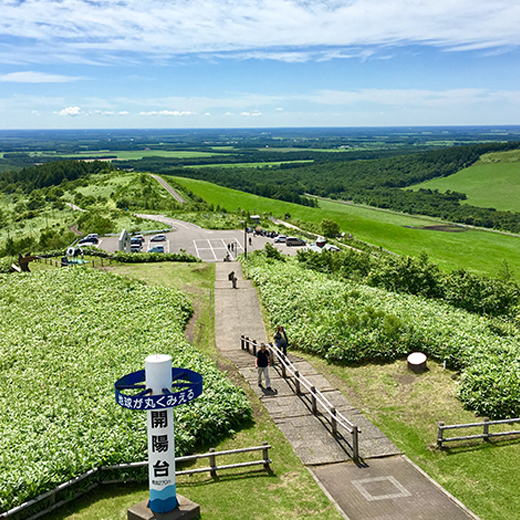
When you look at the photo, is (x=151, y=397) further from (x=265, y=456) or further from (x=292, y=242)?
A: (x=292, y=242)

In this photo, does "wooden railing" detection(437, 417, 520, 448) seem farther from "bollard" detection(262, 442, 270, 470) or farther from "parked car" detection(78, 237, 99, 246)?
"parked car" detection(78, 237, 99, 246)

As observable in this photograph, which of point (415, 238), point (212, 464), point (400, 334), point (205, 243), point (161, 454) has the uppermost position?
point (161, 454)

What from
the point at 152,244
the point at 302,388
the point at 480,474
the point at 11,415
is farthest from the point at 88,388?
the point at 152,244

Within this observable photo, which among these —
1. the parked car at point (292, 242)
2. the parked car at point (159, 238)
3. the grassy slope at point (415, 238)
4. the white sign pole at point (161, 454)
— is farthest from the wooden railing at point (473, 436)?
the grassy slope at point (415, 238)

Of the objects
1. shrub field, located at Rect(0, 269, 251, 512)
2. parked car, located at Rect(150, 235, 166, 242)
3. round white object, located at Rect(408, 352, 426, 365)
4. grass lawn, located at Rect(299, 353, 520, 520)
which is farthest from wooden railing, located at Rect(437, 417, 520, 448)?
parked car, located at Rect(150, 235, 166, 242)

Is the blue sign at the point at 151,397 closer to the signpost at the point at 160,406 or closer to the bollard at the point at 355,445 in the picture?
the signpost at the point at 160,406

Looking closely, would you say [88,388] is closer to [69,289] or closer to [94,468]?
[94,468]

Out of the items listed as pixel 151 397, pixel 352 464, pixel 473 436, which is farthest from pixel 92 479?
pixel 473 436
